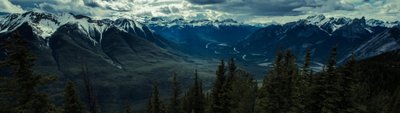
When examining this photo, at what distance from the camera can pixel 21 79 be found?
2466 centimetres

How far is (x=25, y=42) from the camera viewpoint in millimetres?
23953

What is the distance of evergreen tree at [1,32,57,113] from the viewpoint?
24.1m

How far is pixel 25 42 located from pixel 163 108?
4599cm

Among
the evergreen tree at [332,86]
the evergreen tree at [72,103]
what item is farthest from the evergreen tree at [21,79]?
the evergreen tree at [332,86]

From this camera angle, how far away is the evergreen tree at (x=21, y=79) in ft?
79.1

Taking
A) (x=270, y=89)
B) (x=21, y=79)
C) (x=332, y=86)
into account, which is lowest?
(x=270, y=89)

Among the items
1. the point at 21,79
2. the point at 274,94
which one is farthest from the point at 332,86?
the point at 21,79

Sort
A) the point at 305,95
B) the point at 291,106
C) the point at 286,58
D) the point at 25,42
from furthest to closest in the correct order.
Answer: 1. the point at 286,58
2. the point at 291,106
3. the point at 305,95
4. the point at 25,42

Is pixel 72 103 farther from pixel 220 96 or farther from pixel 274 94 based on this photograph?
pixel 274 94

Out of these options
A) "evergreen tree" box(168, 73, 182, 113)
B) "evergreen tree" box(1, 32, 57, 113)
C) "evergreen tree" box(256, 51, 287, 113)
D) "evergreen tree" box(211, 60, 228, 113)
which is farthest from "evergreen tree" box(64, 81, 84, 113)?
"evergreen tree" box(168, 73, 182, 113)

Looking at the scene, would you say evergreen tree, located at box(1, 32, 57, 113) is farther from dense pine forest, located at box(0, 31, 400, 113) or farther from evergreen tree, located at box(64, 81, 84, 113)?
evergreen tree, located at box(64, 81, 84, 113)

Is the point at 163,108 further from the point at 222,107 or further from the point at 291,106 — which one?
the point at 291,106

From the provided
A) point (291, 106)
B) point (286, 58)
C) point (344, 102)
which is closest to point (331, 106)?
point (344, 102)

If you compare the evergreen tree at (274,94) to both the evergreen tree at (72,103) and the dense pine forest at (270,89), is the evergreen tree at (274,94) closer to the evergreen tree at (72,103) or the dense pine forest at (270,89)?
the dense pine forest at (270,89)
